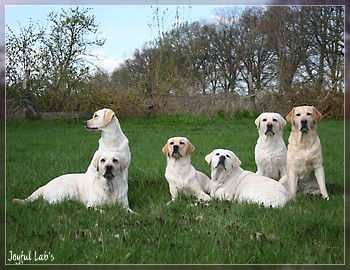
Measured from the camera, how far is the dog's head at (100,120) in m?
5.13

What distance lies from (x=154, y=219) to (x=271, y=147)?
5.94 ft

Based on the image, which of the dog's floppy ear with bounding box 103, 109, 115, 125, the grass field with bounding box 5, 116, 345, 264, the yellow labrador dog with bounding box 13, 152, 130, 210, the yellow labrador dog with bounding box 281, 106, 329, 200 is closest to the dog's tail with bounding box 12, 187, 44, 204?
the yellow labrador dog with bounding box 13, 152, 130, 210

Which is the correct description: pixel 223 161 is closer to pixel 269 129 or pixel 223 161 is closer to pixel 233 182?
pixel 233 182

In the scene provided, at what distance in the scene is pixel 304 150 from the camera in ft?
16.7

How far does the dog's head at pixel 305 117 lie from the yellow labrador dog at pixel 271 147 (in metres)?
0.26

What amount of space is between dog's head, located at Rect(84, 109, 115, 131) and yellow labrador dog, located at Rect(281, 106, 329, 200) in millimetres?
1773

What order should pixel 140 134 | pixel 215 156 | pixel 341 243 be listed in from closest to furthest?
pixel 341 243 → pixel 215 156 → pixel 140 134

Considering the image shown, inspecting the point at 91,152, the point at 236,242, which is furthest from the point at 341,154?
the point at 91,152

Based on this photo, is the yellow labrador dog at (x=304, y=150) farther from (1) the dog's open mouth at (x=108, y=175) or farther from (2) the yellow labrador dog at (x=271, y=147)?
(1) the dog's open mouth at (x=108, y=175)

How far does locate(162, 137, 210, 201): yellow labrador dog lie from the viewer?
16.9 feet

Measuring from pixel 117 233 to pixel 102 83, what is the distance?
1665mm

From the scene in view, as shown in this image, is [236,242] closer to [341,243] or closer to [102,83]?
[341,243]

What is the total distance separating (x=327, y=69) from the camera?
159 inches

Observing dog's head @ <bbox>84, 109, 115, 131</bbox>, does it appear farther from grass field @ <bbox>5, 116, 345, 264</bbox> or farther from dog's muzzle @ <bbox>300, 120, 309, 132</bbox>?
dog's muzzle @ <bbox>300, 120, 309, 132</bbox>
